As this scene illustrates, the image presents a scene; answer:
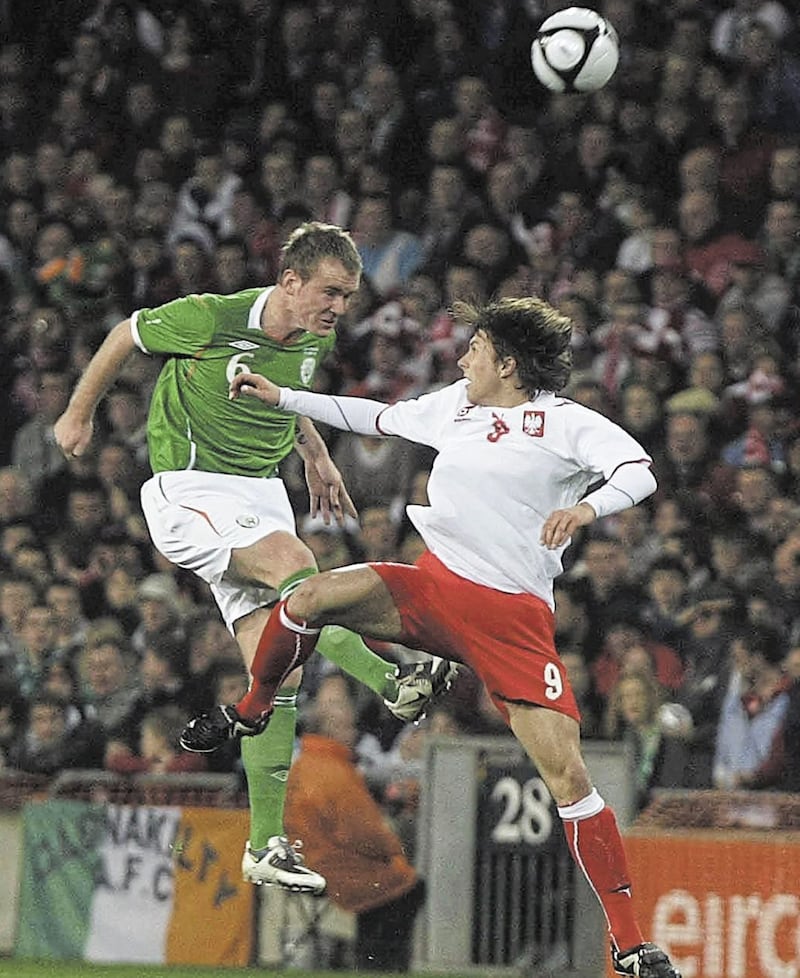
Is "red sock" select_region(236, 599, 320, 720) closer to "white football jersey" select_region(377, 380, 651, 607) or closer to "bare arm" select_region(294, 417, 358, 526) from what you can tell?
"white football jersey" select_region(377, 380, 651, 607)

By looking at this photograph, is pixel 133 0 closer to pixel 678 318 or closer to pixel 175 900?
pixel 678 318

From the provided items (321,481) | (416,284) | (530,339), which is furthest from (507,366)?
(416,284)

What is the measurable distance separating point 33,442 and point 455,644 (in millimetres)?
7077

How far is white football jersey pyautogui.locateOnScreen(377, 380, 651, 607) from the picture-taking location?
6883mm

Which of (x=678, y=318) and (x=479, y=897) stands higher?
(x=678, y=318)

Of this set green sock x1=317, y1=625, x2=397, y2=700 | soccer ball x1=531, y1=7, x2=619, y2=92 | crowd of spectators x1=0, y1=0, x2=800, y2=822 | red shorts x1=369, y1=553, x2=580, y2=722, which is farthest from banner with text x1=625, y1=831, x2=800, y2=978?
soccer ball x1=531, y1=7, x2=619, y2=92

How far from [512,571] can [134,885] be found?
4.35 m

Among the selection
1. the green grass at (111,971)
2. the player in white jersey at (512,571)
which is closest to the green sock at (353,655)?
the player in white jersey at (512,571)

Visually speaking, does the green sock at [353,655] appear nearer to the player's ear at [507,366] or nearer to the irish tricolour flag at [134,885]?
the player's ear at [507,366]

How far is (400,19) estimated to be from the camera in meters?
14.3

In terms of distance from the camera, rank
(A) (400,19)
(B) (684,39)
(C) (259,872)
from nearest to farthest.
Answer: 1. (C) (259,872)
2. (B) (684,39)
3. (A) (400,19)

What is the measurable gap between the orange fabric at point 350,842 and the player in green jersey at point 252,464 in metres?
2.28

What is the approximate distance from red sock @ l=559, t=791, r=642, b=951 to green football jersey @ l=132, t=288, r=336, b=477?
1.91 m

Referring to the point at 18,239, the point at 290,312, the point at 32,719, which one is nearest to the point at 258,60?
the point at 18,239
